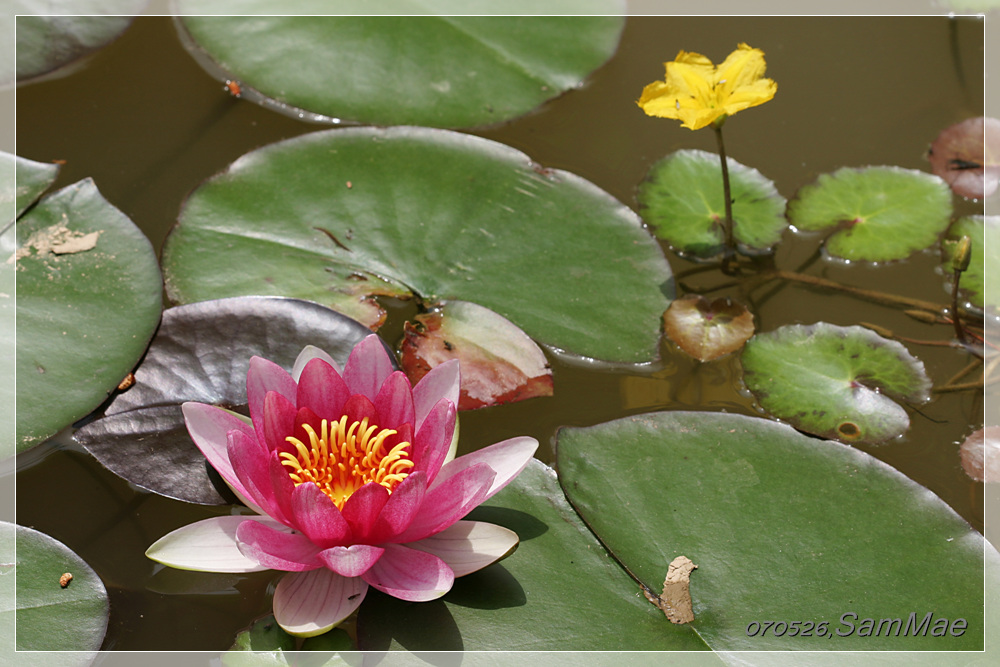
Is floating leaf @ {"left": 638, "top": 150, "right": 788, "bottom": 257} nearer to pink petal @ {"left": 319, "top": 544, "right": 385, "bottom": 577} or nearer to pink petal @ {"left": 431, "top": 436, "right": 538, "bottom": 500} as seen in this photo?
pink petal @ {"left": 431, "top": 436, "right": 538, "bottom": 500}

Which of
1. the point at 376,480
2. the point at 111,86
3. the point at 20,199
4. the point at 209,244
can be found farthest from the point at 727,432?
the point at 111,86

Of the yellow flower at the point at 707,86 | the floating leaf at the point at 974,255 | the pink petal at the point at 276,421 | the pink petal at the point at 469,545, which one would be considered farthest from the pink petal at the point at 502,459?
the floating leaf at the point at 974,255

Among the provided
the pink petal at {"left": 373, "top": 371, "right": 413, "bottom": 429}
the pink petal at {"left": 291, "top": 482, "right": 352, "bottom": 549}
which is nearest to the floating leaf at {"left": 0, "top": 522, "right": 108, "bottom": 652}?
the pink petal at {"left": 291, "top": 482, "right": 352, "bottom": 549}

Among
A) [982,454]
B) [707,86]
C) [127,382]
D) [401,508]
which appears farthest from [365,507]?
[982,454]

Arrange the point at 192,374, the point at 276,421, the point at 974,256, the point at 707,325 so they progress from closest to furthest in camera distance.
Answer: the point at 276,421 → the point at 192,374 → the point at 707,325 → the point at 974,256

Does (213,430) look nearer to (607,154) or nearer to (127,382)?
(127,382)

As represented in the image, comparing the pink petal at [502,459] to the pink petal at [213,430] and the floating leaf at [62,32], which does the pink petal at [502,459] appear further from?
the floating leaf at [62,32]
